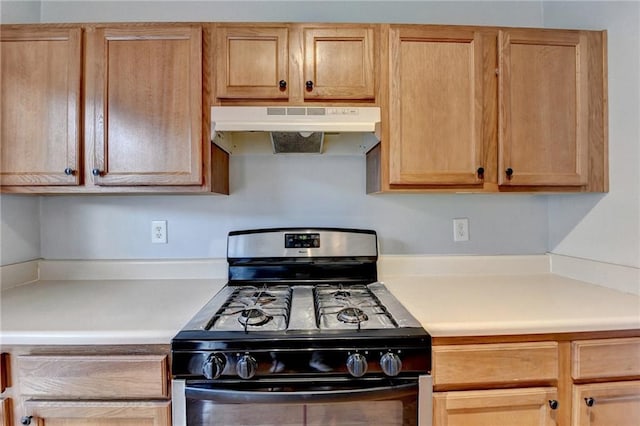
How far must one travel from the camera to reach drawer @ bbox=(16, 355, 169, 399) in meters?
0.97

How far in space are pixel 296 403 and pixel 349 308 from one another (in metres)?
0.35

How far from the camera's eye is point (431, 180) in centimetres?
135

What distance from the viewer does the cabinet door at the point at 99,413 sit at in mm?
975

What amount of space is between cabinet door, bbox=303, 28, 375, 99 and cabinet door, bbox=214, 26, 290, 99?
10 centimetres

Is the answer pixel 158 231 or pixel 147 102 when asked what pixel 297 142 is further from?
pixel 158 231

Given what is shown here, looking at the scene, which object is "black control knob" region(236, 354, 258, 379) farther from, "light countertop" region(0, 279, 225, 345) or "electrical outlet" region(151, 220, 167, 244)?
"electrical outlet" region(151, 220, 167, 244)

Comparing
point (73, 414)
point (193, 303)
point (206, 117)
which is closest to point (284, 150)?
point (206, 117)

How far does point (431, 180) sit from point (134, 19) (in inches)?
65.0

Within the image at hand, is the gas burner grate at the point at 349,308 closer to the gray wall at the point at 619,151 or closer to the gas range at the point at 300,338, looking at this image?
the gas range at the point at 300,338

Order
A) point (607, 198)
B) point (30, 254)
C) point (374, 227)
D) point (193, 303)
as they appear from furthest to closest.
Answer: point (374, 227)
point (30, 254)
point (607, 198)
point (193, 303)

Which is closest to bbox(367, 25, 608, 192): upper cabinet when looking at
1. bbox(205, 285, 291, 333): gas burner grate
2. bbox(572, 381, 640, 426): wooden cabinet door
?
bbox(205, 285, 291, 333): gas burner grate

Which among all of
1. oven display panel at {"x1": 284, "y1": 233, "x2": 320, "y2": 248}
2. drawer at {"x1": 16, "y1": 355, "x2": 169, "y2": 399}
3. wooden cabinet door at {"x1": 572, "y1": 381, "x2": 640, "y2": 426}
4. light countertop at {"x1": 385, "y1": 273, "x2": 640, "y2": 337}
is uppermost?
oven display panel at {"x1": 284, "y1": 233, "x2": 320, "y2": 248}

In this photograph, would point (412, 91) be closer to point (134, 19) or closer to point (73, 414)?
→ point (134, 19)

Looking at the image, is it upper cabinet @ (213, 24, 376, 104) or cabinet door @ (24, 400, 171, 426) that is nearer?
cabinet door @ (24, 400, 171, 426)
